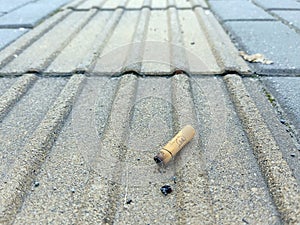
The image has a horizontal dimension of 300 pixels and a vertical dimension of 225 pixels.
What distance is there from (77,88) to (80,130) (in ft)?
0.89

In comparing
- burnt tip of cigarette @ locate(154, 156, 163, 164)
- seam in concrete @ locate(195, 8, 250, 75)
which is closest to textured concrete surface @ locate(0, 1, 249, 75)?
seam in concrete @ locate(195, 8, 250, 75)

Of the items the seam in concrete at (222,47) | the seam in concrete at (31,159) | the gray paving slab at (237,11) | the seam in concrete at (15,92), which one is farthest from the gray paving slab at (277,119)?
the gray paving slab at (237,11)

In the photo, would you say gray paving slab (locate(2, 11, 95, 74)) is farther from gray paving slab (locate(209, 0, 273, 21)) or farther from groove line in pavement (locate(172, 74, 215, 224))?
gray paving slab (locate(209, 0, 273, 21))

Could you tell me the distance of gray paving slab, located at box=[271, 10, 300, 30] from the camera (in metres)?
1.93

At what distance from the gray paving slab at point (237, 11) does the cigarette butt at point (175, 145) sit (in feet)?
4.53

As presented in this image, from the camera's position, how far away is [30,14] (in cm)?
217

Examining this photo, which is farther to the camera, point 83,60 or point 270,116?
point 83,60

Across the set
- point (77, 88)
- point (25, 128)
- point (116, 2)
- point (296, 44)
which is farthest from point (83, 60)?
point (116, 2)

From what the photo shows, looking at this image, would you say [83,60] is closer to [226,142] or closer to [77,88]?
[77,88]

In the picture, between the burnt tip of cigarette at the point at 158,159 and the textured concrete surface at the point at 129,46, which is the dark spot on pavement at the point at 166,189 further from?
the textured concrete surface at the point at 129,46

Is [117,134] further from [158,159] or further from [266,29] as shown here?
[266,29]

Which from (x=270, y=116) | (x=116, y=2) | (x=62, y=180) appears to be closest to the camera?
(x=62, y=180)

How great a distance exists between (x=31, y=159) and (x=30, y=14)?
164cm

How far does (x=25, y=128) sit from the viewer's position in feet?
3.14
